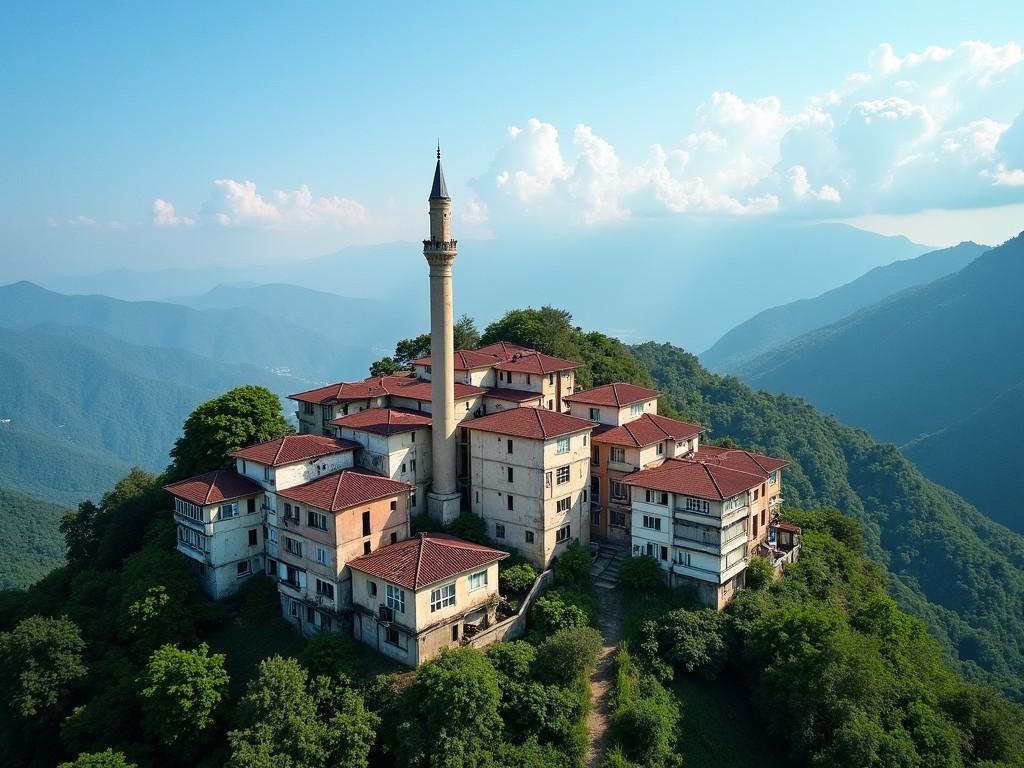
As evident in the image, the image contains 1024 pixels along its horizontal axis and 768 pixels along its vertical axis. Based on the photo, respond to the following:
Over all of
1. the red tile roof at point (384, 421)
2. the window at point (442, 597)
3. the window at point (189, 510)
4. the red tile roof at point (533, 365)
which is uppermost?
the red tile roof at point (533, 365)

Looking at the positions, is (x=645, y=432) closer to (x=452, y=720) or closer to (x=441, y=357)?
(x=441, y=357)

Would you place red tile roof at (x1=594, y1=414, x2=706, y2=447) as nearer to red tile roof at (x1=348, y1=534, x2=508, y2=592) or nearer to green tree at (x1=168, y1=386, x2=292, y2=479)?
red tile roof at (x1=348, y1=534, x2=508, y2=592)

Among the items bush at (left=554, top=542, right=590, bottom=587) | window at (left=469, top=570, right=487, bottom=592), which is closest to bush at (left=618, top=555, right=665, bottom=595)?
bush at (left=554, top=542, right=590, bottom=587)

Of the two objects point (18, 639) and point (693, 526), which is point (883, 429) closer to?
point (693, 526)

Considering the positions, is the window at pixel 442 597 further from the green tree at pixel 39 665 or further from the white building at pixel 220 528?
the green tree at pixel 39 665

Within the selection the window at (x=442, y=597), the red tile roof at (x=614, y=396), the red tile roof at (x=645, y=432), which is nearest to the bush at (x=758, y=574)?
the red tile roof at (x=645, y=432)

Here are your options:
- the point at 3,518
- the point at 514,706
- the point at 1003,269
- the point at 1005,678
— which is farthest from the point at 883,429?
the point at 3,518
